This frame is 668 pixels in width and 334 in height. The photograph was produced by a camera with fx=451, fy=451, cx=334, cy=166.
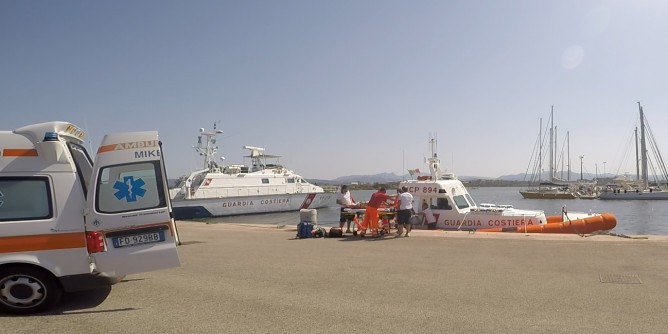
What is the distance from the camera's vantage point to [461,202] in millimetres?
15680

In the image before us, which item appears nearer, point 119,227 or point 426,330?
point 426,330

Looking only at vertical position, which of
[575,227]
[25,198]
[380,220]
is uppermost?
[25,198]

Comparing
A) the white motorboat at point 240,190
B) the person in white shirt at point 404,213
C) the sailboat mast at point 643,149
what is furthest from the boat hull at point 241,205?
the sailboat mast at point 643,149

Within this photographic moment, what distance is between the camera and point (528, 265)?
7.62 meters

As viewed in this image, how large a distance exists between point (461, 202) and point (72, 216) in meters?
12.9

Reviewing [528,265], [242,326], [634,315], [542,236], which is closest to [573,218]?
[542,236]

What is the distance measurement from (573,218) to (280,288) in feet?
41.9

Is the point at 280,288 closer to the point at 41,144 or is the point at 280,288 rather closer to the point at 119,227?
the point at 119,227

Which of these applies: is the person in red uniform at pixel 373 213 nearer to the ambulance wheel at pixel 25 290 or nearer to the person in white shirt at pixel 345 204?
the person in white shirt at pixel 345 204

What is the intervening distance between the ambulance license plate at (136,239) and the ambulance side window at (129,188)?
0.32 metres

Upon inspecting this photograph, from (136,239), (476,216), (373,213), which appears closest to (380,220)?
(373,213)

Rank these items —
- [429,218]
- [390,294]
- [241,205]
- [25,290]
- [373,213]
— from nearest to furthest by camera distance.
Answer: [25,290]
[390,294]
[373,213]
[429,218]
[241,205]

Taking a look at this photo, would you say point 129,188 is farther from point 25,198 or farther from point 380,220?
point 380,220

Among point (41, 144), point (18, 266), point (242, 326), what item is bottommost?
point (242, 326)
